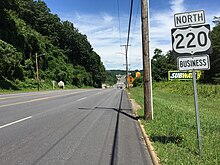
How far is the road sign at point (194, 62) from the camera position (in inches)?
241

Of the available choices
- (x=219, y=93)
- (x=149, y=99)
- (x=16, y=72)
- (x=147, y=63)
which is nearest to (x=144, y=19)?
(x=147, y=63)

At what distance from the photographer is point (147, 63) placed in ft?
41.0

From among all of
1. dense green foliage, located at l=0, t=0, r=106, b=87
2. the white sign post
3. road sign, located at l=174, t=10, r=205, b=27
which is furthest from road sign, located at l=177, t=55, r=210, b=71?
dense green foliage, located at l=0, t=0, r=106, b=87

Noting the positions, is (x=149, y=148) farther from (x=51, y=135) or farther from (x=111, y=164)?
(x=51, y=135)

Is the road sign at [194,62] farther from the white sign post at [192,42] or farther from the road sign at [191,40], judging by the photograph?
the road sign at [191,40]

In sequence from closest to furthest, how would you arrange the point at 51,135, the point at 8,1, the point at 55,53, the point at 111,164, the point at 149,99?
the point at 111,164 → the point at 51,135 → the point at 149,99 → the point at 8,1 → the point at 55,53

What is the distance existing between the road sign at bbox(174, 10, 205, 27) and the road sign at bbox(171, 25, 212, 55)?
106 millimetres

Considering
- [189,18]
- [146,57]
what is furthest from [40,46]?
[189,18]

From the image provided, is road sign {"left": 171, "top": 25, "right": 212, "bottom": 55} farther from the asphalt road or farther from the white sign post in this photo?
the asphalt road

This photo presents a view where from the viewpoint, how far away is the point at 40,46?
250 feet

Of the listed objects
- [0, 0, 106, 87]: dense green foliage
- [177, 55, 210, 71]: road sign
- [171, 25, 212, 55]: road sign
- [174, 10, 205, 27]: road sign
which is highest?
[0, 0, 106, 87]: dense green foliage

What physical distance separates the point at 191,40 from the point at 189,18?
1.54 feet

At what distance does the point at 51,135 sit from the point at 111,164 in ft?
11.4

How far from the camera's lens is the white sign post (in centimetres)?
611
